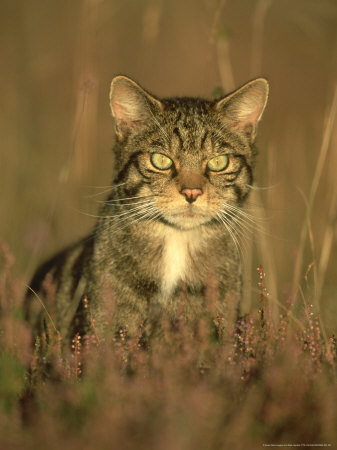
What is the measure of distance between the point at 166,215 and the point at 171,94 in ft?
19.2

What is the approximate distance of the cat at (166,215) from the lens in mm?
3350

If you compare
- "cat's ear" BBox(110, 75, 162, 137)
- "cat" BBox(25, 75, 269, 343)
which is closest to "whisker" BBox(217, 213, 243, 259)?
"cat" BBox(25, 75, 269, 343)

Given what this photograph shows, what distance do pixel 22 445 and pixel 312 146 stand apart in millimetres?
5940

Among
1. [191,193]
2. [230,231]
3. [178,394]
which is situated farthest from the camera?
[230,231]

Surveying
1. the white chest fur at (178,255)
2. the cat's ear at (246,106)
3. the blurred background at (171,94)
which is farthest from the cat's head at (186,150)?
the blurred background at (171,94)

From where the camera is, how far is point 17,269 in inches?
176

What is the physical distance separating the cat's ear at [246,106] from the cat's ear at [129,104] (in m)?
0.40

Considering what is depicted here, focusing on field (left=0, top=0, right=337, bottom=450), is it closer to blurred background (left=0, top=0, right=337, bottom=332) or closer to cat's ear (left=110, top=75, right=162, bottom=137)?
blurred background (left=0, top=0, right=337, bottom=332)

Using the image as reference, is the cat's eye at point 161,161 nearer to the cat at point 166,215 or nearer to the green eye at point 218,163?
the cat at point 166,215

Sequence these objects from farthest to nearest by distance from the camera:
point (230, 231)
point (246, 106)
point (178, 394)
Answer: point (246, 106) → point (230, 231) → point (178, 394)

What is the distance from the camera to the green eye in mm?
3576

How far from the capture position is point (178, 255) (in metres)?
3.51

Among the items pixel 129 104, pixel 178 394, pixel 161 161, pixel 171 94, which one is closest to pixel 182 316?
pixel 178 394

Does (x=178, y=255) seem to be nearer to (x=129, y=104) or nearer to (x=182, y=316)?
(x=182, y=316)
